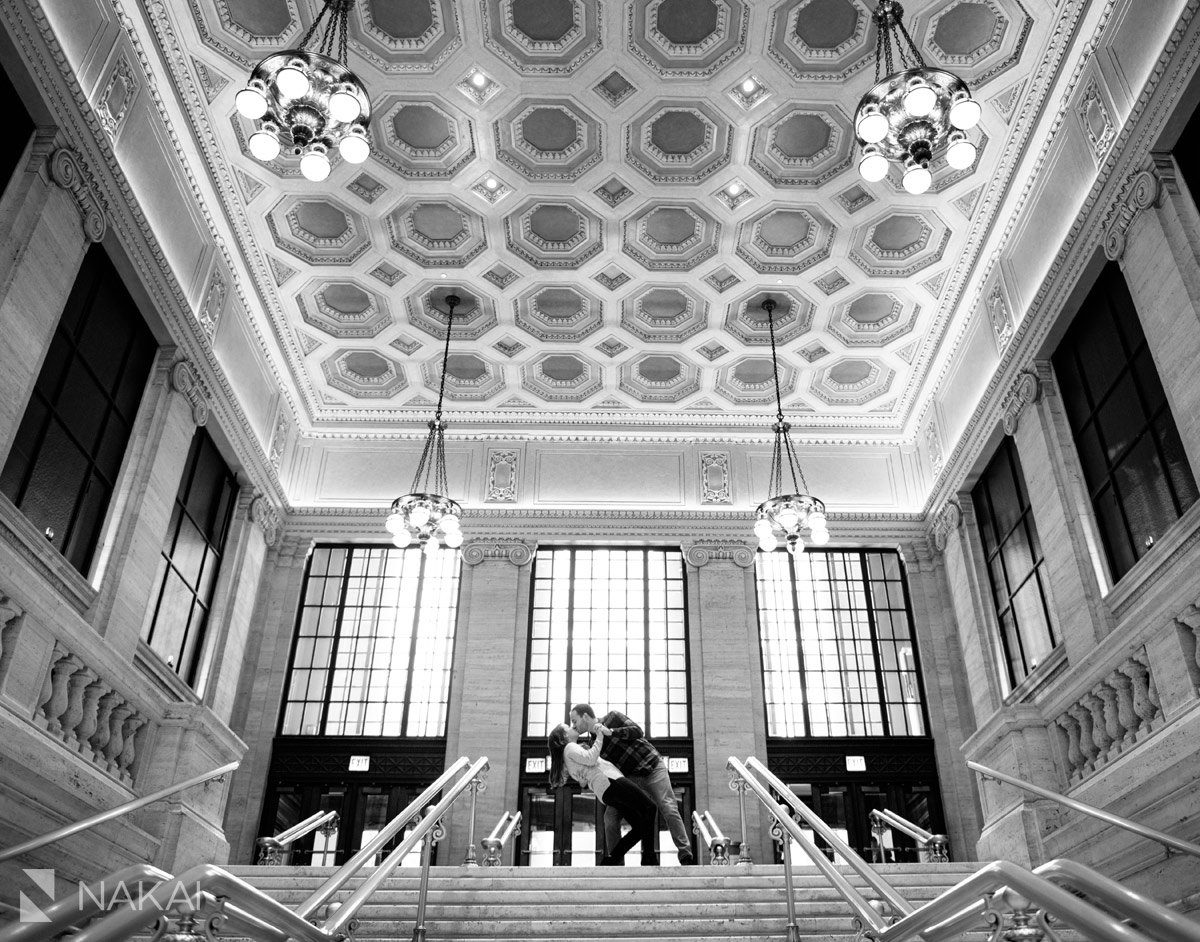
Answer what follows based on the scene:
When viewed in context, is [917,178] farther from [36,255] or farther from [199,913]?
[36,255]

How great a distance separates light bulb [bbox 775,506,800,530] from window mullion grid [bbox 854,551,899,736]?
401 centimetres

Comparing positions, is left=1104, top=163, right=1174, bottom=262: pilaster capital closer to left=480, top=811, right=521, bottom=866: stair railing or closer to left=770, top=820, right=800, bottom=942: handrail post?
left=770, top=820, right=800, bottom=942: handrail post

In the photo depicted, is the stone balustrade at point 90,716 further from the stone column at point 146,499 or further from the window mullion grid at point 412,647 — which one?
the window mullion grid at point 412,647

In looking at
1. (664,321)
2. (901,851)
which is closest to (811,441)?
(664,321)

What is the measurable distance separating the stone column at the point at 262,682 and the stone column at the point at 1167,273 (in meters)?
11.4

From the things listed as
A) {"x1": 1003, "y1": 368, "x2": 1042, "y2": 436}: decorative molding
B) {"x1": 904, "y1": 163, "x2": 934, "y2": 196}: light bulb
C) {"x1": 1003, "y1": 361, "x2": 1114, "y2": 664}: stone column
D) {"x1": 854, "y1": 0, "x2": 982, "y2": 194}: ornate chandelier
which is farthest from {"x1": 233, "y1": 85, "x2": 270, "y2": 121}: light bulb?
{"x1": 1003, "y1": 368, "x2": 1042, "y2": 436}: decorative molding

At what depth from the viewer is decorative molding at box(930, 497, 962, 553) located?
47.2 ft

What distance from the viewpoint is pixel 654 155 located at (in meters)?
11.8

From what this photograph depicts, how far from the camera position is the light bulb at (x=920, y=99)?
6754 millimetres

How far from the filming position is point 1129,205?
9.16 metres

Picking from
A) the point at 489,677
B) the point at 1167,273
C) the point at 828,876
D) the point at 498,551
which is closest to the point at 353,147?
the point at 828,876

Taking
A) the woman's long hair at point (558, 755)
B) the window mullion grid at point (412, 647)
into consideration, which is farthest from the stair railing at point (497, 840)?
the window mullion grid at point (412, 647)

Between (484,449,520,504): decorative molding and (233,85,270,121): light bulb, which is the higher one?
(484,449,520,504): decorative molding

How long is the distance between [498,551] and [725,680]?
Result: 13.0ft
